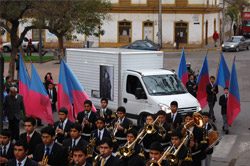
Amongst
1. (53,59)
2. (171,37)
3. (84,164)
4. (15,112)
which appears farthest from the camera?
(171,37)

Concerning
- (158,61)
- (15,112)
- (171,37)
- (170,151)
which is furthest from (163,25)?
(170,151)

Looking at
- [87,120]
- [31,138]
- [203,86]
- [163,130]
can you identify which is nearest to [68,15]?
[203,86]

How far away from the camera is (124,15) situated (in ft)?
180

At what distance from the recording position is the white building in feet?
176

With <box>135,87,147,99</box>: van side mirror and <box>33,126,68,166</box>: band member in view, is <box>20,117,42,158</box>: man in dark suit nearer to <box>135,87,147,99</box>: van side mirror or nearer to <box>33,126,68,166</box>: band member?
<box>33,126,68,166</box>: band member

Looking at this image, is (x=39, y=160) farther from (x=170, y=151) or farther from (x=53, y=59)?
(x=53, y=59)

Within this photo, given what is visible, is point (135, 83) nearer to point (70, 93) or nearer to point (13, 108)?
point (70, 93)

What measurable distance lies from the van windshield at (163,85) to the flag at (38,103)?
14.4ft

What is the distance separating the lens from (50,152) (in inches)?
401

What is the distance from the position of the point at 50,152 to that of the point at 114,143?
6.88 ft

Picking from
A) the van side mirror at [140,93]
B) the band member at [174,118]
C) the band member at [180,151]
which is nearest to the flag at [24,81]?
the band member at [174,118]

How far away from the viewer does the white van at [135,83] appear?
18109 mm

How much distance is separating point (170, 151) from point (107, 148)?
1.62 metres

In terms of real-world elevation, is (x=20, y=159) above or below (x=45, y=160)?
above
